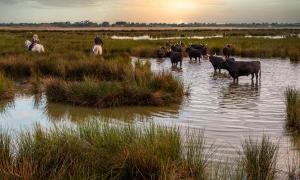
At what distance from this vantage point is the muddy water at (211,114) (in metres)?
9.20

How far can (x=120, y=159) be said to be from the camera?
230 inches

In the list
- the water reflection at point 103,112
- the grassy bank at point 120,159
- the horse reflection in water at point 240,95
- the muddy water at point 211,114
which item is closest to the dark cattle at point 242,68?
the horse reflection in water at point 240,95

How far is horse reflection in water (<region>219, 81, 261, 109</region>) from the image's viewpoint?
42.3 ft

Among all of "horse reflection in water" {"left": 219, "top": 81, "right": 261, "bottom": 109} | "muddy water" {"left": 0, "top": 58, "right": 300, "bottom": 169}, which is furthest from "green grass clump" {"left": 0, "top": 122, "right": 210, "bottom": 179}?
"horse reflection in water" {"left": 219, "top": 81, "right": 261, "bottom": 109}

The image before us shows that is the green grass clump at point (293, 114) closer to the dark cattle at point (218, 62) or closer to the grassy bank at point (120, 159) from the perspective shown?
the grassy bank at point (120, 159)

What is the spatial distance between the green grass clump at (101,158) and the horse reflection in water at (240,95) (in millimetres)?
6593

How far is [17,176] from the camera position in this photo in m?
4.95

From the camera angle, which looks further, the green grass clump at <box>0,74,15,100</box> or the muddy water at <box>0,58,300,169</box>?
the green grass clump at <box>0,74,15,100</box>

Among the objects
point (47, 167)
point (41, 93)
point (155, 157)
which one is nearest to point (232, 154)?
point (155, 157)

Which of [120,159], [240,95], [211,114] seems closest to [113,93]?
[211,114]

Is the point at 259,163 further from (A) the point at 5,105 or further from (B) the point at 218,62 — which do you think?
(B) the point at 218,62

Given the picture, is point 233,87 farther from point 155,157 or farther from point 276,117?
point 155,157

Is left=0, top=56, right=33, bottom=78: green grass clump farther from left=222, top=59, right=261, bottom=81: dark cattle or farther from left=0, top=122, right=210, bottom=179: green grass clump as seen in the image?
left=0, top=122, right=210, bottom=179: green grass clump

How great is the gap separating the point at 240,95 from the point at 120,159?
31.7ft
